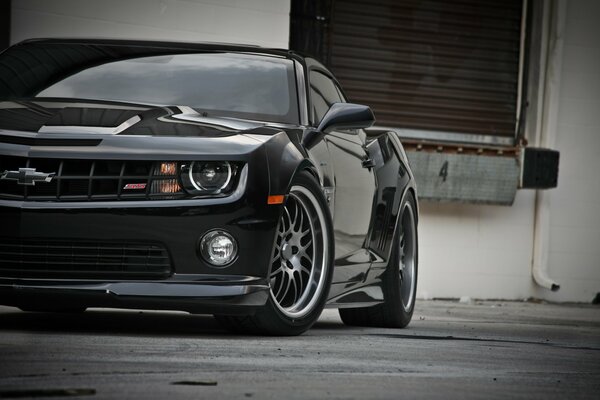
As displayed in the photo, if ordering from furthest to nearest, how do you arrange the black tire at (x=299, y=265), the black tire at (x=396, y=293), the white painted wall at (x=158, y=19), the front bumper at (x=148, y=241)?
the white painted wall at (x=158, y=19) → the black tire at (x=396, y=293) → the black tire at (x=299, y=265) → the front bumper at (x=148, y=241)

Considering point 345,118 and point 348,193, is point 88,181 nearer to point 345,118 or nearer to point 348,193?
point 345,118

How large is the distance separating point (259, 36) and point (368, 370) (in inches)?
301

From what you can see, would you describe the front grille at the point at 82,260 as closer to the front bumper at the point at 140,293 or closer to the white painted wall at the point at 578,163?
the front bumper at the point at 140,293

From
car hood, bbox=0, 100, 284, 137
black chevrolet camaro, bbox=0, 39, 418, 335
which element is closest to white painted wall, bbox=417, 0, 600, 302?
black chevrolet camaro, bbox=0, 39, 418, 335

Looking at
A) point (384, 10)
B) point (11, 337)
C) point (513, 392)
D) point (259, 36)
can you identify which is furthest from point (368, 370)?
point (384, 10)

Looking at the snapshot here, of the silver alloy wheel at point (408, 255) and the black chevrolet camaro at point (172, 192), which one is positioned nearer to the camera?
the black chevrolet camaro at point (172, 192)

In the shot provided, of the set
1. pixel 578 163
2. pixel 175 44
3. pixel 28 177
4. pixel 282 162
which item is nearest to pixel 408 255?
pixel 175 44

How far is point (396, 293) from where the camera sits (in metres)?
7.80

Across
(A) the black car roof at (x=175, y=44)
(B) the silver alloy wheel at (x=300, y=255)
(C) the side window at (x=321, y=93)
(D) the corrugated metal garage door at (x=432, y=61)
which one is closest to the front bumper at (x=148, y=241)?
(B) the silver alloy wheel at (x=300, y=255)

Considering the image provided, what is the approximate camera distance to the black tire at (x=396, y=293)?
25.5 ft

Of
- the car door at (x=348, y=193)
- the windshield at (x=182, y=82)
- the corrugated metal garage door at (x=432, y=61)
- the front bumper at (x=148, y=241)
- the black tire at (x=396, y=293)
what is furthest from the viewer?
the corrugated metal garage door at (x=432, y=61)

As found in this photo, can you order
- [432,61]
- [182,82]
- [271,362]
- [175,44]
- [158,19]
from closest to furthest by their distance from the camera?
1. [271,362]
2. [182,82]
3. [175,44]
4. [158,19]
5. [432,61]

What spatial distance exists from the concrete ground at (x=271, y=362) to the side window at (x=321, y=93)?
1170mm

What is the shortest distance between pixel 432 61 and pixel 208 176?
840 centimetres
